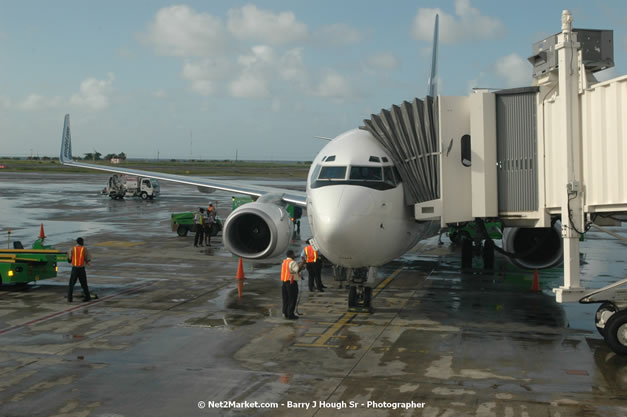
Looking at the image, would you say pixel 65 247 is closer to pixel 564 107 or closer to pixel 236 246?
pixel 236 246

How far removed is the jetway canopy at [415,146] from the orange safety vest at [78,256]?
7884mm

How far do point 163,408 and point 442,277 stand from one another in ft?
44.3

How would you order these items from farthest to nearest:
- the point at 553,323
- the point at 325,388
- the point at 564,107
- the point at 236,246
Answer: the point at 236,246, the point at 553,323, the point at 564,107, the point at 325,388

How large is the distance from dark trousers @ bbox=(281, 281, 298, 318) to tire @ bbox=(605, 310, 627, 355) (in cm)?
639

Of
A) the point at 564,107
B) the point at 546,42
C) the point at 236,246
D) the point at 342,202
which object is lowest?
the point at 236,246

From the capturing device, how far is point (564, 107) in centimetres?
1215

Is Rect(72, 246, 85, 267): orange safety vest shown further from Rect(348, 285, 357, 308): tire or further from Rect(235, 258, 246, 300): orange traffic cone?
Rect(348, 285, 357, 308): tire

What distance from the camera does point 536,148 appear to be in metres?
13.3

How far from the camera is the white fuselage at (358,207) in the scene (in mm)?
13188

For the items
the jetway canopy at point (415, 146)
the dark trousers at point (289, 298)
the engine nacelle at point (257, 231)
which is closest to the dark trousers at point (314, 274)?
the engine nacelle at point (257, 231)

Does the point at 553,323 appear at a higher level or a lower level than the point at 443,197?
lower

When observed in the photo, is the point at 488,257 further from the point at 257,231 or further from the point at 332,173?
the point at 332,173

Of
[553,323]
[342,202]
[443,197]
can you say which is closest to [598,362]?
[553,323]

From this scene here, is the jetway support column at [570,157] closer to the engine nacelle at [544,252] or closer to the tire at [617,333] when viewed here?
the tire at [617,333]
